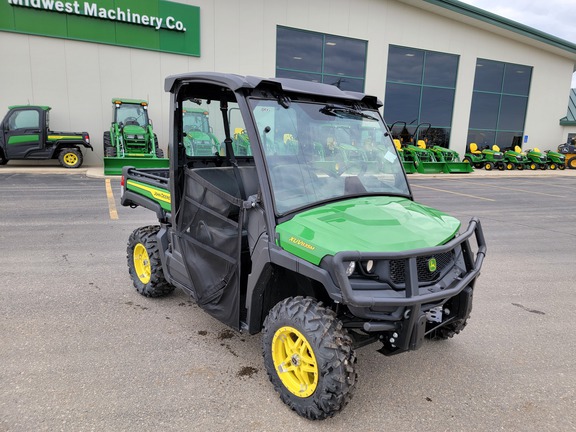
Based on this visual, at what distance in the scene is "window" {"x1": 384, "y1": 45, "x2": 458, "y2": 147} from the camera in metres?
23.0

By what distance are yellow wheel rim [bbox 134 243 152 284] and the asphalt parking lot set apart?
203mm

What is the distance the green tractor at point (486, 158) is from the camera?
76.7 ft

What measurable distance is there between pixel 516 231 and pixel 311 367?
710cm

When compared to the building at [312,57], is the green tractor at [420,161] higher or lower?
lower

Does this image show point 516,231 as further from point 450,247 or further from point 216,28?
point 216,28

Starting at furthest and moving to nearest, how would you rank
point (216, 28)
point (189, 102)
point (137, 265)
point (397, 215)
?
point (216, 28) → point (137, 265) → point (189, 102) → point (397, 215)

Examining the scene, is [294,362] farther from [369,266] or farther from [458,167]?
[458,167]

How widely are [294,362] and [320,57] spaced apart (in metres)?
20.5

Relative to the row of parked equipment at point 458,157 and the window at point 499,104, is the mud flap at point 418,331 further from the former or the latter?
the window at point 499,104

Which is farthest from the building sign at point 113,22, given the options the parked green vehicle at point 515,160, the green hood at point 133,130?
the parked green vehicle at point 515,160

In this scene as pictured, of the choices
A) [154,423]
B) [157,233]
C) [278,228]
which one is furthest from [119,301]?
[278,228]

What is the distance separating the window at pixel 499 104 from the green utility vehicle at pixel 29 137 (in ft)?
72.3

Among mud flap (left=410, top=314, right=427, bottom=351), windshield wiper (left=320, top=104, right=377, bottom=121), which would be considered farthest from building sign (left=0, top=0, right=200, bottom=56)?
mud flap (left=410, top=314, right=427, bottom=351)

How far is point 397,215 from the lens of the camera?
9.46 ft
